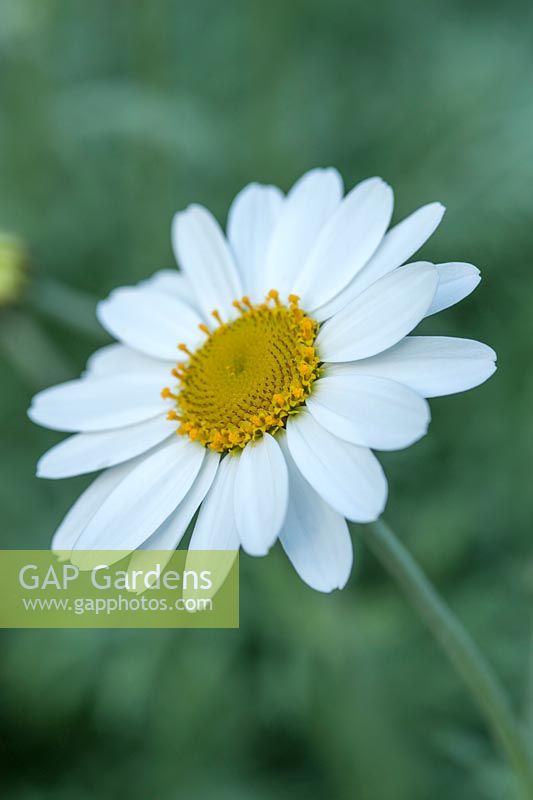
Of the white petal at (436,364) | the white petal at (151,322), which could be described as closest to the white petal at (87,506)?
the white petal at (151,322)

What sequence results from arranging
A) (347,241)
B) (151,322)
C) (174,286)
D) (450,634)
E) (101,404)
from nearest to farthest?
(450,634), (347,241), (101,404), (151,322), (174,286)

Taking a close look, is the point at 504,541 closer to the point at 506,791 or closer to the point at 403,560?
the point at 506,791

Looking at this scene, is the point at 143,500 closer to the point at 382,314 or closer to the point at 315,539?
the point at 315,539

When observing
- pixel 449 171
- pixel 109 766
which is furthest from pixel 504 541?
pixel 109 766

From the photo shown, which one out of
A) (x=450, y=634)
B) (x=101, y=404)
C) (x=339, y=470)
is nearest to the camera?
(x=339, y=470)

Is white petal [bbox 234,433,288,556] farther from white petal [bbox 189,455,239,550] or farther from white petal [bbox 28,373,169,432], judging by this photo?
white petal [bbox 28,373,169,432]

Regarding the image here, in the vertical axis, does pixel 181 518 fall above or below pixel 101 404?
below

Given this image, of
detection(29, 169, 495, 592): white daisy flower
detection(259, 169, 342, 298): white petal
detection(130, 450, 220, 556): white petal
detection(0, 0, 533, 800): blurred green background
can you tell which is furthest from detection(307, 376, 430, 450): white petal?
detection(0, 0, 533, 800): blurred green background

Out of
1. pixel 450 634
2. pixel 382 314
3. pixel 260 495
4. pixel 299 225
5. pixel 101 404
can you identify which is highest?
pixel 299 225

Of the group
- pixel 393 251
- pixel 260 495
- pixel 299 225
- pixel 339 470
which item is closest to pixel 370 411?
pixel 339 470
